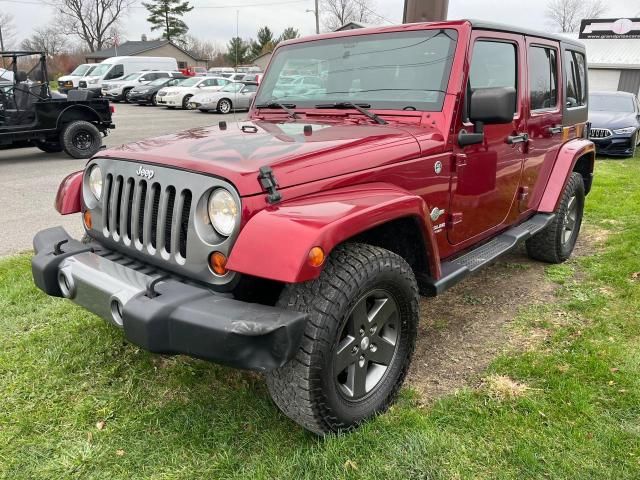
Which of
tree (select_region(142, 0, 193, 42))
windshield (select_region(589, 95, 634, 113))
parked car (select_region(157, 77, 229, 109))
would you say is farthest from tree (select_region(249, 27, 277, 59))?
windshield (select_region(589, 95, 634, 113))

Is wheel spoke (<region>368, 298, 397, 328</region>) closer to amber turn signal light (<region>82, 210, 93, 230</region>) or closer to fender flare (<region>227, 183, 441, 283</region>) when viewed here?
fender flare (<region>227, 183, 441, 283</region>)

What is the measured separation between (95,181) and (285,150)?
112cm

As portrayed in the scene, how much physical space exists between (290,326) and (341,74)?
6.61 ft

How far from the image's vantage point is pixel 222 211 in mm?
2201

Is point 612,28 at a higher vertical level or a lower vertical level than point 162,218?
higher

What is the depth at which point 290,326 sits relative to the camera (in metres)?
2.01

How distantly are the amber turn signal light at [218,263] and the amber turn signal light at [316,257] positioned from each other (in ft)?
1.31

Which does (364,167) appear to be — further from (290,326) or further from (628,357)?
(628,357)

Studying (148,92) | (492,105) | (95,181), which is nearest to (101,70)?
(148,92)

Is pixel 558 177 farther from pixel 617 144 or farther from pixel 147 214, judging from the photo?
pixel 617 144

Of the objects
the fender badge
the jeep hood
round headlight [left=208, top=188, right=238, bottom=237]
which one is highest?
the jeep hood

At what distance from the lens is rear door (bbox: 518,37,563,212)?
13.0ft

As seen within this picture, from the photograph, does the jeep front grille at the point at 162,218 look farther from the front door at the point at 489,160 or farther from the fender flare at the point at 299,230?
the front door at the point at 489,160

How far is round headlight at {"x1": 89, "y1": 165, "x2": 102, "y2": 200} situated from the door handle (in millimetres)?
2560
